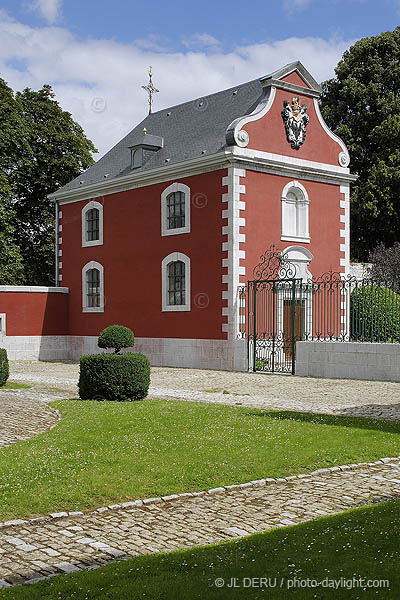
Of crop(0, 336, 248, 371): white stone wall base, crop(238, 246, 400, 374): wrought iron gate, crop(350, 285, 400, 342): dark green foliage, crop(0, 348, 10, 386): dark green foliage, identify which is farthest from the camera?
crop(0, 336, 248, 371): white stone wall base

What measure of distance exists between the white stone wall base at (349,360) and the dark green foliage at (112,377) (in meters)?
7.21

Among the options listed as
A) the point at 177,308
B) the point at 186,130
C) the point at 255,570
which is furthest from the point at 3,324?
the point at 255,570

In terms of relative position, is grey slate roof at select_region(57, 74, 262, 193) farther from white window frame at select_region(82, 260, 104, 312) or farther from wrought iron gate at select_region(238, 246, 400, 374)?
wrought iron gate at select_region(238, 246, 400, 374)

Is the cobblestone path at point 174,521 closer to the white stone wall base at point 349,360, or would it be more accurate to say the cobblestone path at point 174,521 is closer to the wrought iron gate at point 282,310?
the white stone wall base at point 349,360

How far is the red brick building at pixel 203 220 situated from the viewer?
2320 cm

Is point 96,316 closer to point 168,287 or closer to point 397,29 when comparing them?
point 168,287

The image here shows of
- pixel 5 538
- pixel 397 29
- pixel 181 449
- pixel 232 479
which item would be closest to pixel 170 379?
pixel 181 449

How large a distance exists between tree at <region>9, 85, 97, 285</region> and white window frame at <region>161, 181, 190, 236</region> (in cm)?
1262

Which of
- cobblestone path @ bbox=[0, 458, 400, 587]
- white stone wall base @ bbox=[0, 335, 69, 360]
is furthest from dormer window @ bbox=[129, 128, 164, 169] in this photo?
cobblestone path @ bbox=[0, 458, 400, 587]

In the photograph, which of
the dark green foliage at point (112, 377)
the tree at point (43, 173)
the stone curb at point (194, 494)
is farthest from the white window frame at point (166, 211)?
the stone curb at point (194, 494)

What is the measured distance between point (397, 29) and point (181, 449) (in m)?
36.7

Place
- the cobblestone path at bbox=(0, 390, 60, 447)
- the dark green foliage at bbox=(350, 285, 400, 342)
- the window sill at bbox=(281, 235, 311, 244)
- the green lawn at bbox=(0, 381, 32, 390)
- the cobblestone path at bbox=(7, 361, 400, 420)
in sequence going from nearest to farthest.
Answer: the cobblestone path at bbox=(0, 390, 60, 447)
the cobblestone path at bbox=(7, 361, 400, 420)
the green lawn at bbox=(0, 381, 32, 390)
the dark green foliage at bbox=(350, 285, 400, 342)
the window sill at bbox=(281, 235, 311, 244)

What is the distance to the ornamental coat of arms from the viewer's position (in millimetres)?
24594

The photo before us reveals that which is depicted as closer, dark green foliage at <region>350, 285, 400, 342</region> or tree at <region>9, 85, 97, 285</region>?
dark green foliage at <region>350, 285, 400, 342</region>
